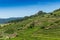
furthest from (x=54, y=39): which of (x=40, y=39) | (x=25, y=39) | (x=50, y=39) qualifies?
(x=25, y=39)

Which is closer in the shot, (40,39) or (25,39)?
(40,39)

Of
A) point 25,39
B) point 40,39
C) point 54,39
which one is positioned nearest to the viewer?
point 54,39

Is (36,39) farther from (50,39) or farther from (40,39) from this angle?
(50,39)

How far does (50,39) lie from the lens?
11388 cm

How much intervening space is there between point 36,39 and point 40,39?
3.49 meters

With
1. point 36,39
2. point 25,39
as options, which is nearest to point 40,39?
point 36,39

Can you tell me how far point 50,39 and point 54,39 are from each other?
264 cm

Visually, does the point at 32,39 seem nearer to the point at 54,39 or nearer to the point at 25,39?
the point at 25,39

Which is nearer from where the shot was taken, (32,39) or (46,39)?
(46,39)

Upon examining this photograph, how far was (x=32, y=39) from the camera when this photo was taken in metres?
125

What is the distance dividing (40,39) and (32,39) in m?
7.14

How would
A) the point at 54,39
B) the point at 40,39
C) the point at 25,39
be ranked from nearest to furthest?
the point at 54,39, the point at 40,39, the point at 25,39

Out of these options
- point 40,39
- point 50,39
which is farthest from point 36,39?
point 50,39

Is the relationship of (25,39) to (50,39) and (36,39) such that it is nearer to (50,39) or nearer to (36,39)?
(36,39)
